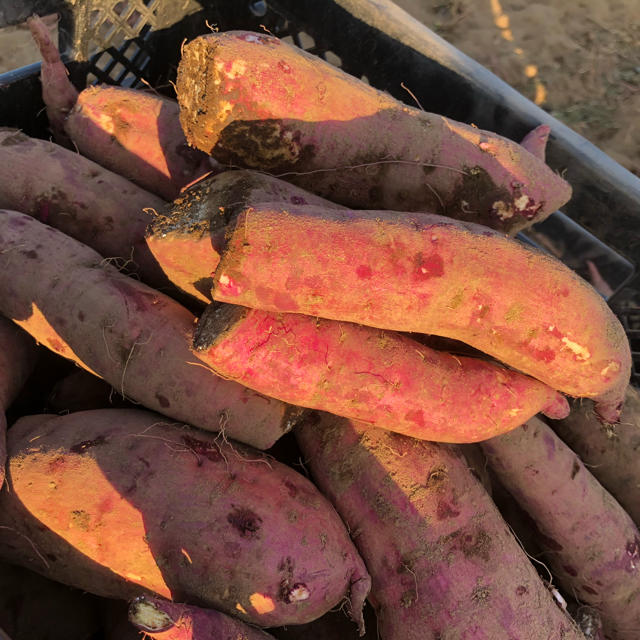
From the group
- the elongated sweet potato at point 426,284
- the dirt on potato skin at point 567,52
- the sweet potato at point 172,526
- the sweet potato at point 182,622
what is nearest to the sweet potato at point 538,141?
the elongated sweet potato at point 426,284

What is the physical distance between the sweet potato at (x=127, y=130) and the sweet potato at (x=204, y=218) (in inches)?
18.0

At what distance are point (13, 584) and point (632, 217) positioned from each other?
2388 mm

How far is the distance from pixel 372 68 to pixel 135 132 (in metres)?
1.02

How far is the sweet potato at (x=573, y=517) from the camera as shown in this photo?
1799 millimetres

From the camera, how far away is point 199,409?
165 centimetres

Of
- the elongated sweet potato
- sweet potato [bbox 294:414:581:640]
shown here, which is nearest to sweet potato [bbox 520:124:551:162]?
the elongated sweet potato

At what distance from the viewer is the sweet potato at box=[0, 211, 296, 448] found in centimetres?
165

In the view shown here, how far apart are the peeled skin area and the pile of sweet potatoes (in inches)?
5.0

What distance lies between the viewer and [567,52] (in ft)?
12.4

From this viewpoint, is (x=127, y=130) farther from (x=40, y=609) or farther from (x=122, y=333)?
(x=40, y=609)

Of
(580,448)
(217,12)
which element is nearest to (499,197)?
(580,448)

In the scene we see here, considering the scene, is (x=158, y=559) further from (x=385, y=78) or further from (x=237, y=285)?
(x=385, y=78)

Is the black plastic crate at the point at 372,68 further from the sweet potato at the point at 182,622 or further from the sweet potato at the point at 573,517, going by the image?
the sweet potato at the point at 182,622

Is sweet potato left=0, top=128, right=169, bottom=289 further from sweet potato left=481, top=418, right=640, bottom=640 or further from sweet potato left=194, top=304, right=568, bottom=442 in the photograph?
sweet potato left=481, top=418, right=640, bottom=640
